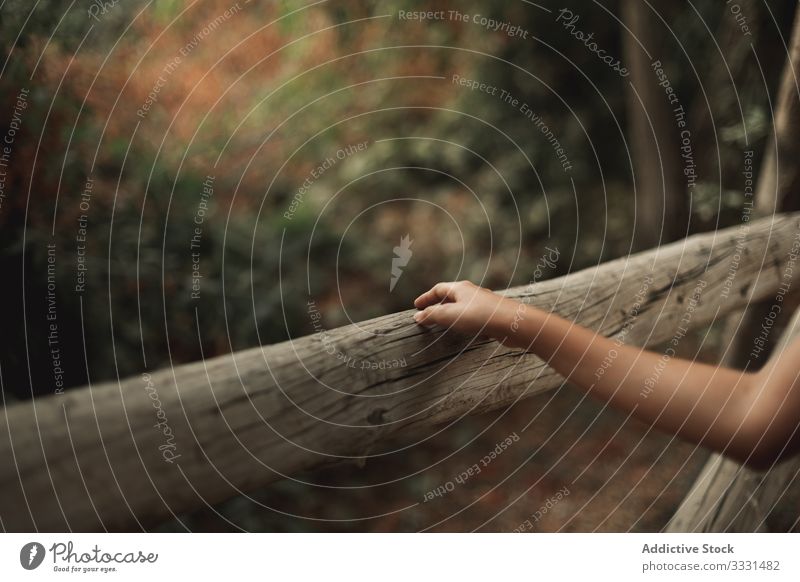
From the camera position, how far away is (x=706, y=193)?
2000mm

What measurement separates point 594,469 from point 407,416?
5.40 ft

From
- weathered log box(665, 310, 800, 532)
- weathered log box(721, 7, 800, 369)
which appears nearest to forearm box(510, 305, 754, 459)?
weathered log box(665, 310, 800, 532)

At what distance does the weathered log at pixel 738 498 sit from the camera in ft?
3.52

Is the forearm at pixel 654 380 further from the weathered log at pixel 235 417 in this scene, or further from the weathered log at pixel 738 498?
the weathered log at pixel 738 498

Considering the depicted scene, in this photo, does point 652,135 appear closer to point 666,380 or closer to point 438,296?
point 666,380

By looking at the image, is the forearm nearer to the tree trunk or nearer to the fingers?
the fingers

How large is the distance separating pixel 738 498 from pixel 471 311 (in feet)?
2.30

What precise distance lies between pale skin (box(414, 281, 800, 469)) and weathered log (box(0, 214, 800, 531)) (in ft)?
0.13

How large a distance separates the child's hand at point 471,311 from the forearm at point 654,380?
2 cm

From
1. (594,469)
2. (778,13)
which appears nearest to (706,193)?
(778,13)

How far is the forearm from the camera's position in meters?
0.78

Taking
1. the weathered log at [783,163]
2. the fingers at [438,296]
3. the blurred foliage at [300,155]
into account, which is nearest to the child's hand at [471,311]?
the fingers at [438,296]

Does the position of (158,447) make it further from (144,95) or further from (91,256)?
(144,95)

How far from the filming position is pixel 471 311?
725mm
